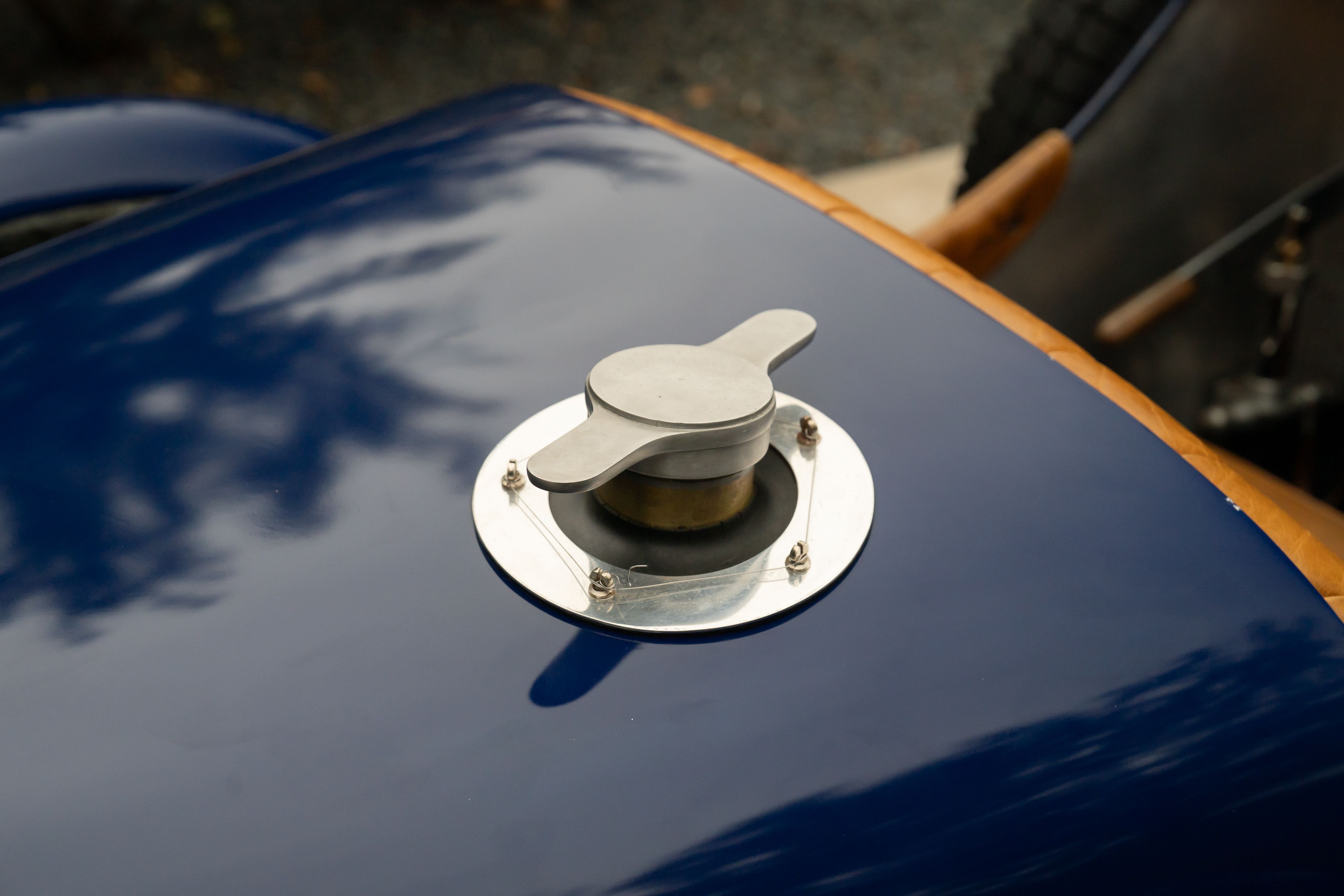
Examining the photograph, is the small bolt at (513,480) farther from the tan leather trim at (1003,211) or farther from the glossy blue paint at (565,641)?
the tan leather trim at (1003,211)

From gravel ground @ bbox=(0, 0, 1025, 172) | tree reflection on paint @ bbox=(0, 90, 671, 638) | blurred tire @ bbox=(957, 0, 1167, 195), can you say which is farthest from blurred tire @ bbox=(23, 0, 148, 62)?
tree reflection on paint @ bbox=(0, 90, 671, 638)

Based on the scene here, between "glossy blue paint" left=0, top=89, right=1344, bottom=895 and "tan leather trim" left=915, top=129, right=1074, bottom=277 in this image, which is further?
"tan leather trim" left=915, top=129, right=1074, bottom=277

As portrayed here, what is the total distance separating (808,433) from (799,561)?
0.10m

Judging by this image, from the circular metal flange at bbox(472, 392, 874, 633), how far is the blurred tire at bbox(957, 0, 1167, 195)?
123 centimetres

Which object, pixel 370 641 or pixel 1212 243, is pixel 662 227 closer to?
pixel 370 641

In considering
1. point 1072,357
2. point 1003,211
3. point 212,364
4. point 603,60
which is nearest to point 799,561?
point 1072,357

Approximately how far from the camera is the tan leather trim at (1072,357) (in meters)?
0.64

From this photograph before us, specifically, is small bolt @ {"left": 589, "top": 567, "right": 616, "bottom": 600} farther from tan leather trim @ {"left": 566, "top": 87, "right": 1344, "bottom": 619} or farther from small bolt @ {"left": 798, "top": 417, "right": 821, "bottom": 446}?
tan leather trim @ {"left": 566, "top": 87, "right": 1344, "bottom": 619}

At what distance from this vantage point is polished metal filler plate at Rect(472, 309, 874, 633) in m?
0.55

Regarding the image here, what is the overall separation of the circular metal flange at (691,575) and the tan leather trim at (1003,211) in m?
0.48

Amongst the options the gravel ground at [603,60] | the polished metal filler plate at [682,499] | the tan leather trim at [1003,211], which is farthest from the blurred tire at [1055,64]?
the gravel ground at [603,60]

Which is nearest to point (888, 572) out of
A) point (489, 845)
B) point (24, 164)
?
point (489, 845)

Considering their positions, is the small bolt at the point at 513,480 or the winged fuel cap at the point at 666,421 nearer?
the winged fuel cap at the point at 666,421

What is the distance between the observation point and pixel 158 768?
489 millimetres
